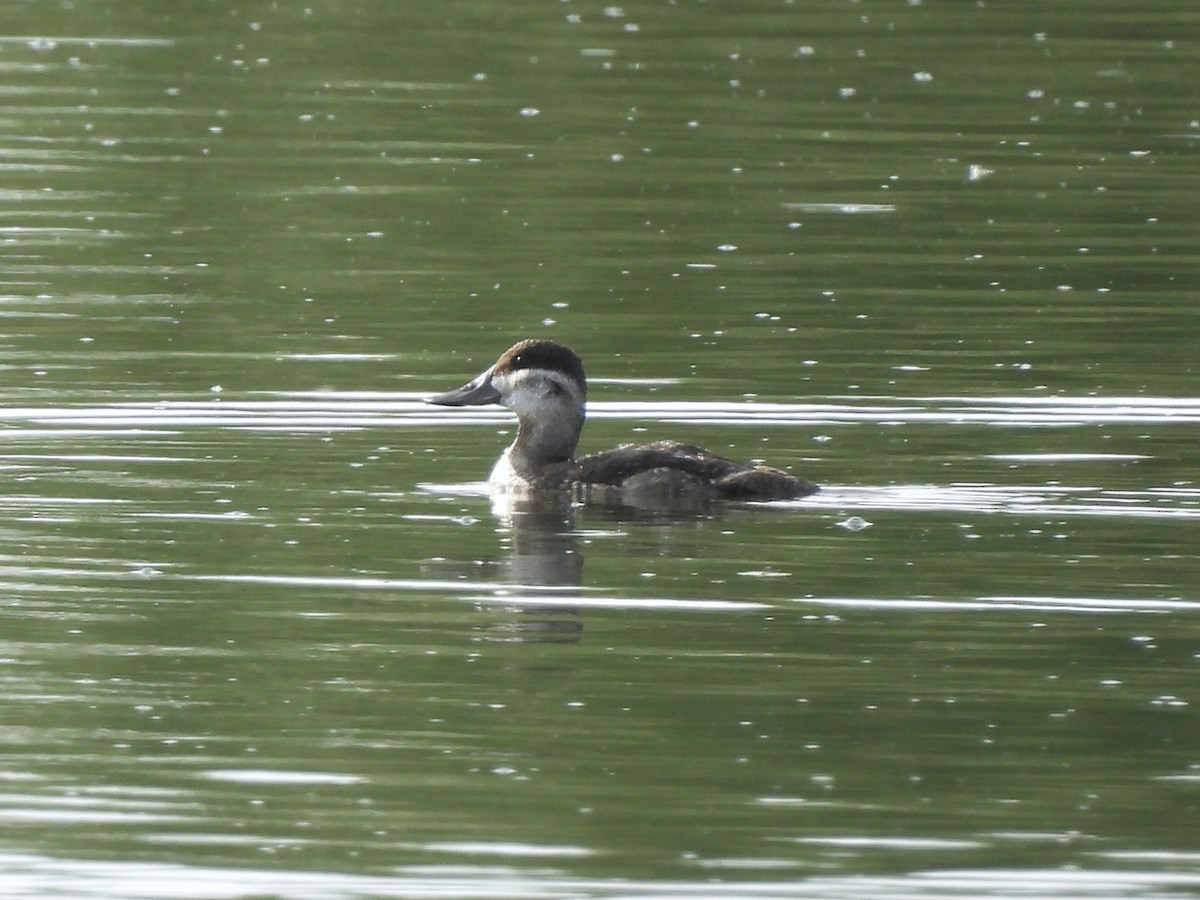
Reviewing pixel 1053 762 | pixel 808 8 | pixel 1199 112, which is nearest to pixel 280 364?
pixel 1053 762

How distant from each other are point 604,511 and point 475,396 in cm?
138

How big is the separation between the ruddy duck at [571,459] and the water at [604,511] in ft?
0.77

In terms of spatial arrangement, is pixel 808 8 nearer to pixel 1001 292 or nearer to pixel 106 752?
pixel 1001 292

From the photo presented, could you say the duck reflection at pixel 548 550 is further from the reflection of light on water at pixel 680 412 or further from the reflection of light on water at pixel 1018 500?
the reflection of light on water at pixel 680 412

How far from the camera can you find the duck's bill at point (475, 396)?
13.8m

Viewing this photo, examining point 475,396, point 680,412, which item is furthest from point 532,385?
point 680,412

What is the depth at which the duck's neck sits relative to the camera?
43.8 ft

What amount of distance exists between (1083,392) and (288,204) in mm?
8960

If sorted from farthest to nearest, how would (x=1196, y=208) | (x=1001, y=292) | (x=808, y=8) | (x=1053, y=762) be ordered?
A: (x=808, y=8)
(x=1196, y=208)
(x=1001, y=292)
(x=1053, y=762)

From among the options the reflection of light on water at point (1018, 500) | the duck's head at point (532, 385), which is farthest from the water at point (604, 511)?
the duck's head at point (532, 385)

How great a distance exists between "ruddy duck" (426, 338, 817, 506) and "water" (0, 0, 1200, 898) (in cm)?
24

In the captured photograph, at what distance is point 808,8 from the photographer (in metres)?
32.9

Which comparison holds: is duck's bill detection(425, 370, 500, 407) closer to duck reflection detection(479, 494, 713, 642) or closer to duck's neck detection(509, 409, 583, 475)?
duck's neck detection(509, 409, 583, 475)

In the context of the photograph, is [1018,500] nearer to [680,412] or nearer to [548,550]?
[548,550]
